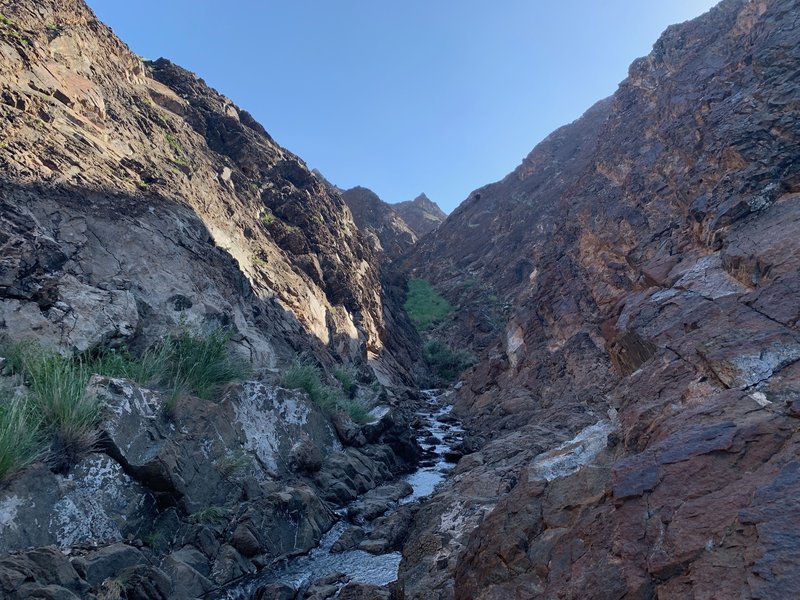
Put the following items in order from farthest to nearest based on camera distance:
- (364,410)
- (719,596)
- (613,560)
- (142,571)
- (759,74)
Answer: (364,410) < (759,74) < (142,571) < (613,560) < (719,596)

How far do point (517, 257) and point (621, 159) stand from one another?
54.9 feet

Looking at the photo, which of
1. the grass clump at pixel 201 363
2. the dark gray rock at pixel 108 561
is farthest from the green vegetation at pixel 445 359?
the dark gray rock at pixel 108 561

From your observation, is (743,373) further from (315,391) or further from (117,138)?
(117,138)

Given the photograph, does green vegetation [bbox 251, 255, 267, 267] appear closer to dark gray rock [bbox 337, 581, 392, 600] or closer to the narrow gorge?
the narrow gorge

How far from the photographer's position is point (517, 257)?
35.9 metres

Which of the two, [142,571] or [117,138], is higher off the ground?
[117,138]

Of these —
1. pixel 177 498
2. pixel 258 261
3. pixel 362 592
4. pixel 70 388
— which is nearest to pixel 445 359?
pixel 258 261

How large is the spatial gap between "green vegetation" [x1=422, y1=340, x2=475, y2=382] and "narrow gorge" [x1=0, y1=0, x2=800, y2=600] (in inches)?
236

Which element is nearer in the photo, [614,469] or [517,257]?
[614,469]

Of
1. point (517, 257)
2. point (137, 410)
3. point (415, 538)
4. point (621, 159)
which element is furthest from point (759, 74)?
A: point (517, 257)

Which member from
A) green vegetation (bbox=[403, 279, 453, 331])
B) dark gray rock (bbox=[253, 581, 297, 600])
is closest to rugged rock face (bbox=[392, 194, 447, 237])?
green vegetation (bbox=[403, 279, 453, 331])

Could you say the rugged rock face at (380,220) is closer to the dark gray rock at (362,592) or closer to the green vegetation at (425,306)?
the green vegetation at (425,306)

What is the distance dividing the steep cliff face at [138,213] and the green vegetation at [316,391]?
1050 mm

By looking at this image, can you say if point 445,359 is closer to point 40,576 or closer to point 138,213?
point 138,213
